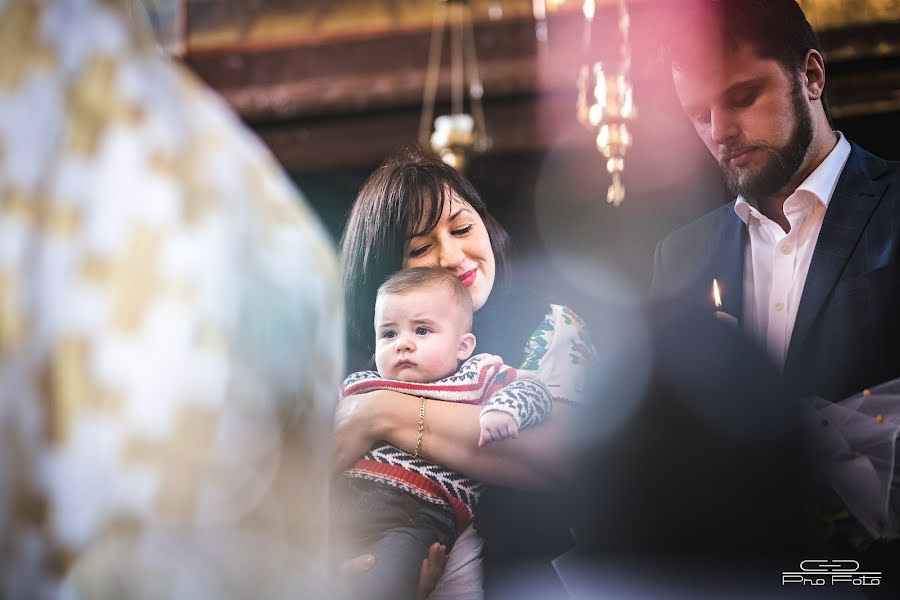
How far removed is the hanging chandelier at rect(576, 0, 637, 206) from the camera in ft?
4.17

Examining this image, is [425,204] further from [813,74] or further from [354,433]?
[813,74]

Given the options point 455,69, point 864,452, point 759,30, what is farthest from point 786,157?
point 455,69

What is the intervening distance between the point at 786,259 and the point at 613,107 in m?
0.45

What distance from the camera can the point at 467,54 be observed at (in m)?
3.18

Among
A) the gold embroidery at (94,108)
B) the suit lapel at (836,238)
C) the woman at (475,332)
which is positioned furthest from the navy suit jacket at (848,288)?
the gold embroidery at (94,108)

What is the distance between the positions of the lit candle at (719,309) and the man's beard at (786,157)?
0.12 m

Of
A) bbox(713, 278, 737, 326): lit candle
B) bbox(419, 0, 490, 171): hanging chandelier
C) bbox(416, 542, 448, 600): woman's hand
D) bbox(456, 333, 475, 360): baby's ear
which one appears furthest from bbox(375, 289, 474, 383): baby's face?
bbox(419, 0, 490, 171): hanging chandelier

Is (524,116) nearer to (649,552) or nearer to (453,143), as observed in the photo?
(453,143)

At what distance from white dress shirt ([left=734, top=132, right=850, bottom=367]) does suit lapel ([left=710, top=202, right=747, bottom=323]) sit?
0.01 metres

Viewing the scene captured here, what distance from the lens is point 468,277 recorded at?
3.43 ft

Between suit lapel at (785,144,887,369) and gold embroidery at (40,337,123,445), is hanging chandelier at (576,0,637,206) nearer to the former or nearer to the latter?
suit lapel at (785,144,887,369)

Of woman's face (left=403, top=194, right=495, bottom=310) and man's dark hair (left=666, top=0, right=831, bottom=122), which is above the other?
man's dark hair (left=666, top=0, right=831, bottom=122)

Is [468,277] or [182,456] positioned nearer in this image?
[182,456]

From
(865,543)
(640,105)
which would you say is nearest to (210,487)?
(865,543)
